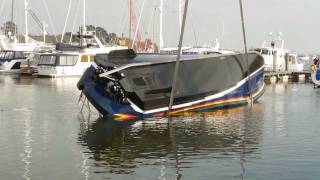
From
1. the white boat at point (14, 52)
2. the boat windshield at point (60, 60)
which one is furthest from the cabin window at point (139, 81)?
the white boat at point (14, 52)

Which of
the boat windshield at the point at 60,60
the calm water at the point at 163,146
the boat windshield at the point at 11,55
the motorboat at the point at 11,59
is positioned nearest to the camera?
the calm water at the point at 163,146

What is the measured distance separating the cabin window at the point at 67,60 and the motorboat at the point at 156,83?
1511 inches

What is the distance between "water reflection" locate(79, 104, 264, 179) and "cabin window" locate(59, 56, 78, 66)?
1625 inches

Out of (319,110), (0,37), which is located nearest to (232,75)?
(319,110)

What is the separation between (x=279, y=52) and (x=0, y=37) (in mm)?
45640

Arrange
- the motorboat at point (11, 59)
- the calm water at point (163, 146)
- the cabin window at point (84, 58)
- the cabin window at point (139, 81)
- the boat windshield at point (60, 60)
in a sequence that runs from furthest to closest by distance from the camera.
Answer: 1. the motorboat at point (11, 59)
2. the cabin window at point (84, 58)
3. the boat windshield at point (60, 60)
4. the cabin window at point (139, 81)
5. the calm water at point (163, 146)

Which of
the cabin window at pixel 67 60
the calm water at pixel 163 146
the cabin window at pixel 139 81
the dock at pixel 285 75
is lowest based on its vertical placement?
the calm water at pixel 163 146

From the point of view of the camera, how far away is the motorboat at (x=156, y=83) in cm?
2214

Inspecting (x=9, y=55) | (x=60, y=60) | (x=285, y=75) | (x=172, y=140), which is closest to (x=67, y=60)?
(x=60, y=60)

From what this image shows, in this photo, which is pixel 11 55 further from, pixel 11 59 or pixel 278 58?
pixel 278 58

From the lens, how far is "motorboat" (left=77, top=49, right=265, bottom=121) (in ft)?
72.6

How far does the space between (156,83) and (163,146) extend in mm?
6668

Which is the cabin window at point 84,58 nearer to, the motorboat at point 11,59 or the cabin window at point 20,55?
the motorboat at point 11,59

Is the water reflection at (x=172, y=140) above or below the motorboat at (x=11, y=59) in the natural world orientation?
below
